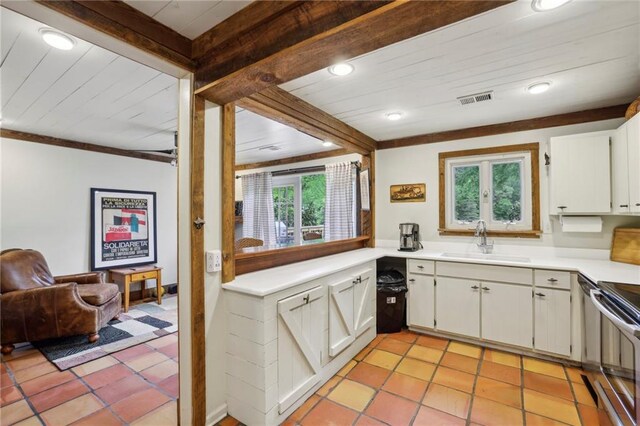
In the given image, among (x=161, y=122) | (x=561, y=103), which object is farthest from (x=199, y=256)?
(x=561, y=103)

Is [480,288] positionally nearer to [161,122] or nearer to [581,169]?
[581,169]

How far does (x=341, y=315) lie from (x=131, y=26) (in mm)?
2278

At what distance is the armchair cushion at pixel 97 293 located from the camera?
3199mm

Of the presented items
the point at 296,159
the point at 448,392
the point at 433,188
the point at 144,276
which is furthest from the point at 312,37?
the point at 144,276

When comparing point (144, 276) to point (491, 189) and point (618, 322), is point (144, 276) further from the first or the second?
point (618, 322)

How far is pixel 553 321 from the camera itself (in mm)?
2523

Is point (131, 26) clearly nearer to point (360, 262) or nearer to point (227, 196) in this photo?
point (227, 196)

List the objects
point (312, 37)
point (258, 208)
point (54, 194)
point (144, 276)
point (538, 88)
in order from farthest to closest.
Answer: point (258, 208), point (144, 276), point (54, 194), point (538, 88), point (312, 37)

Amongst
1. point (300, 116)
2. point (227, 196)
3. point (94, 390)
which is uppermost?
point (300, 116)

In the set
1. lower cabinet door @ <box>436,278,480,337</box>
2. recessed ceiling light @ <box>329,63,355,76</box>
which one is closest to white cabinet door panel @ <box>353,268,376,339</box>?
lower cabinet door @ <box>436,278,480,337</box>

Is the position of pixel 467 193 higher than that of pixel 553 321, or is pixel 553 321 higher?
pixel 467 193

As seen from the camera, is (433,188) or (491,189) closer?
(491,189)

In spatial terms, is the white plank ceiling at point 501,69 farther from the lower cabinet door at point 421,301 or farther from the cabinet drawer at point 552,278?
the lower cabinet door at point 421,301

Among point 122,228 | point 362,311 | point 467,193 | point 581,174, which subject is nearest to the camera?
point 581,174
